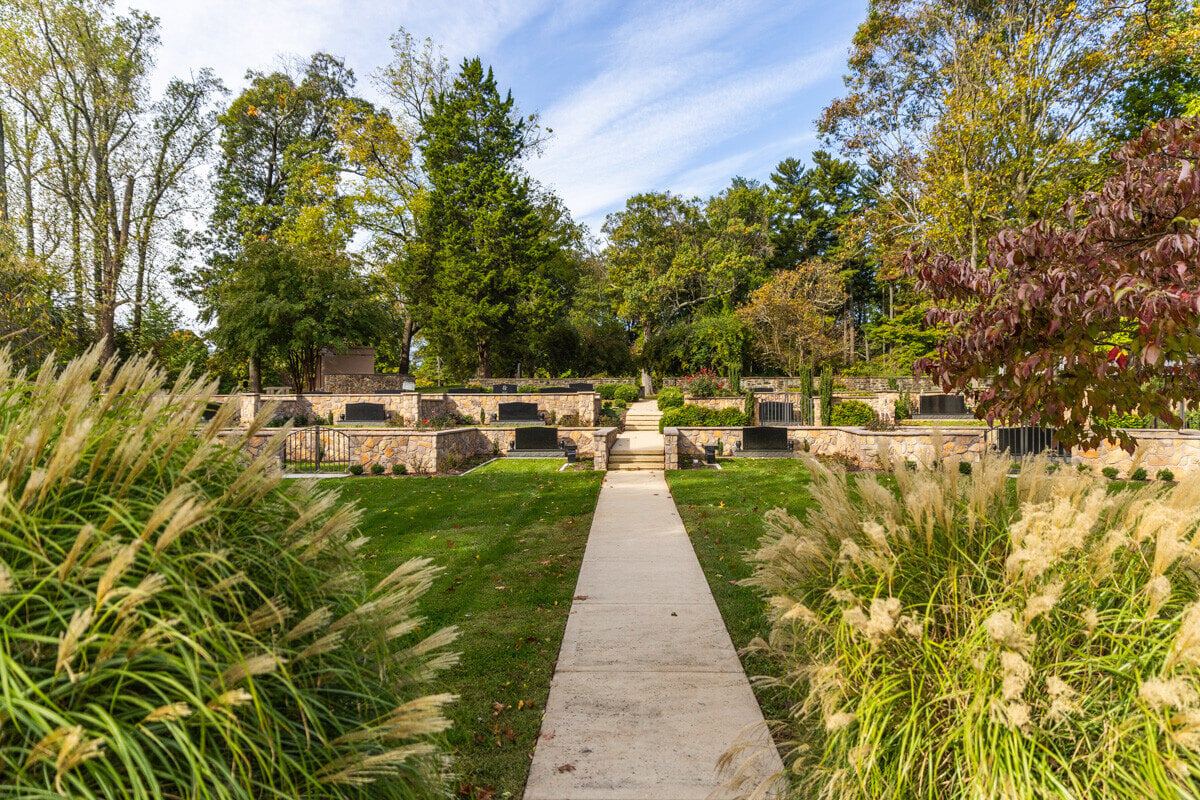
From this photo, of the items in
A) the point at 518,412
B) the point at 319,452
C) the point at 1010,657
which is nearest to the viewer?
the point at 1010,657

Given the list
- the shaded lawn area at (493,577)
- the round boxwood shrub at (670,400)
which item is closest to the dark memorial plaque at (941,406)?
the round boxwood shrub at (670,400)

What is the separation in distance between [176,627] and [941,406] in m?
27.4

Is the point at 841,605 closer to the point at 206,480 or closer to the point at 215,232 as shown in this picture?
the point at 206,480

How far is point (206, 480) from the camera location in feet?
6.31

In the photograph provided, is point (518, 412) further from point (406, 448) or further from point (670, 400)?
point (406, 448)

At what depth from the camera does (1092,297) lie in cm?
253

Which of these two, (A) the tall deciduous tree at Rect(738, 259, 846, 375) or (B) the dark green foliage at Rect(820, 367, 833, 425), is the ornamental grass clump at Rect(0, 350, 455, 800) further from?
(A) the tall deciduous tree at Rect(738, 259, 846, 375)

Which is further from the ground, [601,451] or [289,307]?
[289,307]

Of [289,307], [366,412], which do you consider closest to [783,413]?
[366,412]

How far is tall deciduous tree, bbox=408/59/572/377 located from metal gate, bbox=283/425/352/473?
16.2m

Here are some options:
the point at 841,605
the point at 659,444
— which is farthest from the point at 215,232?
the point at 841,605

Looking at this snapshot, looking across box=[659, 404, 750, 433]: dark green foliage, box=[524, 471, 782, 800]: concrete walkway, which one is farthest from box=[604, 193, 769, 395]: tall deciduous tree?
box=[524, 471, 782, 800]: concrete walkway

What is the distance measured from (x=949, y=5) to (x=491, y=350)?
2675 centimetres

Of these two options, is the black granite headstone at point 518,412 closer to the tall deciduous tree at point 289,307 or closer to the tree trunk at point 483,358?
the tall deciduous tree at point 289,307
